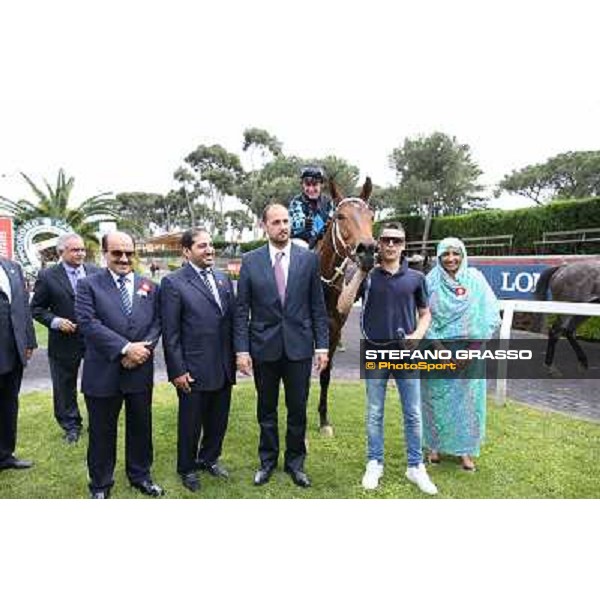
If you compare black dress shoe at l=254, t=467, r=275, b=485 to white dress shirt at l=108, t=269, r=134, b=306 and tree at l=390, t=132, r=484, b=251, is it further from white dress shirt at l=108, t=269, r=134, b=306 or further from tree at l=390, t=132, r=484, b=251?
tree at l=390, t=132, r=484, b=251

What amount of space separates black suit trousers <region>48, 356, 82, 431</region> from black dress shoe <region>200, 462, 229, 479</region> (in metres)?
1.53

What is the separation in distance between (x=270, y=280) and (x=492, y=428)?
113 inches

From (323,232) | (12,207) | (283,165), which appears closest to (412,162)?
(283,165)

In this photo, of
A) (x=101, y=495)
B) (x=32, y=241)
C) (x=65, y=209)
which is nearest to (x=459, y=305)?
(x=101, y=495)

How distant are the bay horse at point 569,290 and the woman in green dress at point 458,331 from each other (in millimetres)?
3932

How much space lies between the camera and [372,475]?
3.54 metres

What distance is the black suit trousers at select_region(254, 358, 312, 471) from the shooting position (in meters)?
A: 3.53

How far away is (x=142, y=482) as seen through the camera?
3449 mm

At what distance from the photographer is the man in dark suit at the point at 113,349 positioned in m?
3.17

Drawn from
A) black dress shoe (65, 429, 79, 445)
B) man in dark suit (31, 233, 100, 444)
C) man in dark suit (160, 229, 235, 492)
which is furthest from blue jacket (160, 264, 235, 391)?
black dress shoe (65, 429, 79, 445)

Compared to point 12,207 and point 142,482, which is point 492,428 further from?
point 12,207

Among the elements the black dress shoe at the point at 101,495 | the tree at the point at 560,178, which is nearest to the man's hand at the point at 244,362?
the black dress shoe at the point at 101,495

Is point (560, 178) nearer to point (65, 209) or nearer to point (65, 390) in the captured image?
point (65, 209)

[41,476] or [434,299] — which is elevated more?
[434,299]
